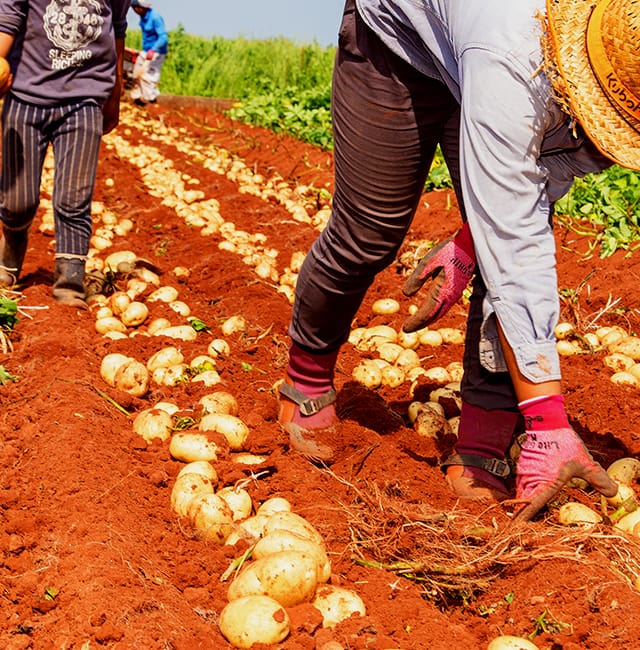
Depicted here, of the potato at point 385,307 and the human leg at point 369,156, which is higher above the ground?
the human leg at point 369,156

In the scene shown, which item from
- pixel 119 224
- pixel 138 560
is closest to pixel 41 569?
pixel 138 560

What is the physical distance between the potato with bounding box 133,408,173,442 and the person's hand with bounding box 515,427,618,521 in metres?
1.43

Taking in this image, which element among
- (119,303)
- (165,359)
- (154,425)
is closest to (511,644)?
(154,425)

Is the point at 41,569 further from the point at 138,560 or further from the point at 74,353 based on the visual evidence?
the point at 74,353

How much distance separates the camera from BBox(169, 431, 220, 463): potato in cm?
305

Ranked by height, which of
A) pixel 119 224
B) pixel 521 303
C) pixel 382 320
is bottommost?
pixel 119 224

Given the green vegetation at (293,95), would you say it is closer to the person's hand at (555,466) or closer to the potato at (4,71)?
the person's hand at (555,466)

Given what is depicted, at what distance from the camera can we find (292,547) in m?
2.29

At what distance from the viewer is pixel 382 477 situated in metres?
2.93

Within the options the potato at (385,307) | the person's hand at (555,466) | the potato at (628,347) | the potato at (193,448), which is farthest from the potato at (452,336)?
the person's hand at (555,466)

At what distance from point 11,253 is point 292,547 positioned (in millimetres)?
3242

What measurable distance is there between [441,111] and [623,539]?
1364 mm

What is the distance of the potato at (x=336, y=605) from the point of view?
2.19m

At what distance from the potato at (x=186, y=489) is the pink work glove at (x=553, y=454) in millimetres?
1025
